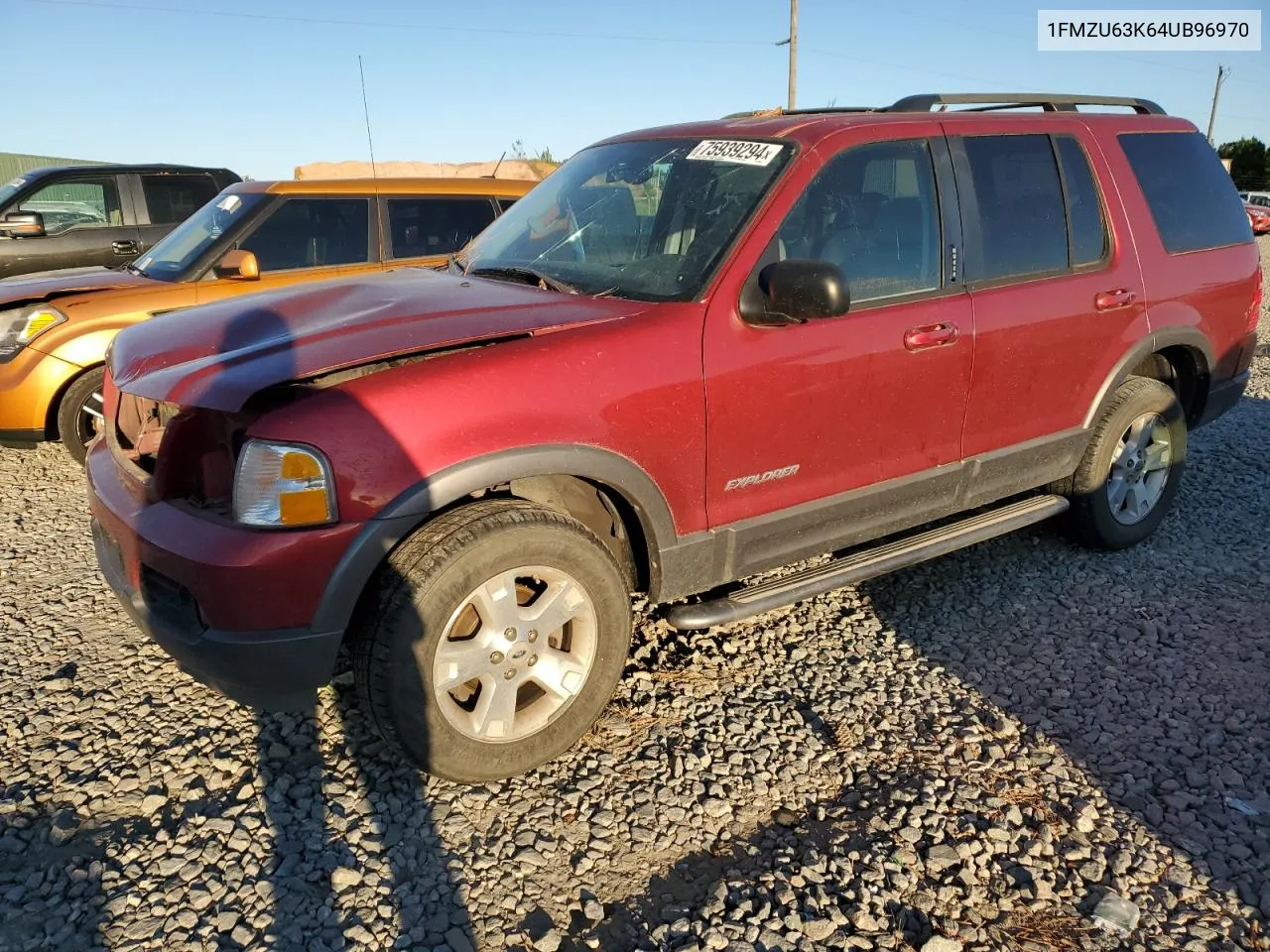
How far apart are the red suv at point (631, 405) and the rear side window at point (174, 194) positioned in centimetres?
592

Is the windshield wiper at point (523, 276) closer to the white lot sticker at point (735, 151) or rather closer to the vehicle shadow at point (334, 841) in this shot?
the white lot sticker at point (735, 151)

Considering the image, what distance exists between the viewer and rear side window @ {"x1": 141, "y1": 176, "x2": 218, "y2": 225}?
8406 mm

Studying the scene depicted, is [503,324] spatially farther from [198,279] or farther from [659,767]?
[198,279]

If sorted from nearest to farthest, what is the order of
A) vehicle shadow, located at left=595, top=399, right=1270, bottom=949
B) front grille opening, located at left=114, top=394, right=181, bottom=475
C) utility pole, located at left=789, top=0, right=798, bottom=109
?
vehicle shadow, located at left=595, top=399, right=1270, bottom=949 → front grille opening, located at left=114, top=394, right=181, bottom=475 → utility pole, located at left=789, top=0, right=798, bottom=109

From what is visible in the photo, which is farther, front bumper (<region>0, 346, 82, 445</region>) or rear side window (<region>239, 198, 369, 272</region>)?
rear side window (<region>239, 198, 369, 272</region>)

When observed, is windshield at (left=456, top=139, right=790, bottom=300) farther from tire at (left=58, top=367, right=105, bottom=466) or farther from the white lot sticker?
tire at (left=58, top=367, right=105, bottom=466)

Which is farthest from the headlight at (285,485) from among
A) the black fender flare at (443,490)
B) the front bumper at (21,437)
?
the front bumper at (21,437)

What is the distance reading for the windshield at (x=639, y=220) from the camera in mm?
3127

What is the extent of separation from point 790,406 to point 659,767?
1.26 meters

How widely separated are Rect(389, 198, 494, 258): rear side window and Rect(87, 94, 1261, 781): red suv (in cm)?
282

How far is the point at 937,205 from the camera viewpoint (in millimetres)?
3518

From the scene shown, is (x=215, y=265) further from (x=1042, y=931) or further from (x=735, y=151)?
(x=1042, y=931)

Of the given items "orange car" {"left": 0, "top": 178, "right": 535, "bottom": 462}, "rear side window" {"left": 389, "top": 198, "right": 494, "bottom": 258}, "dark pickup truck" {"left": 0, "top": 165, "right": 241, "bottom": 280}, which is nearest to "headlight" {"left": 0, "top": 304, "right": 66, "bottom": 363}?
"orange car" {"left": 0, "top": 178, "right": 535, "bottom": 462}

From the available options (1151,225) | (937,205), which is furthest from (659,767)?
(1151,225)
